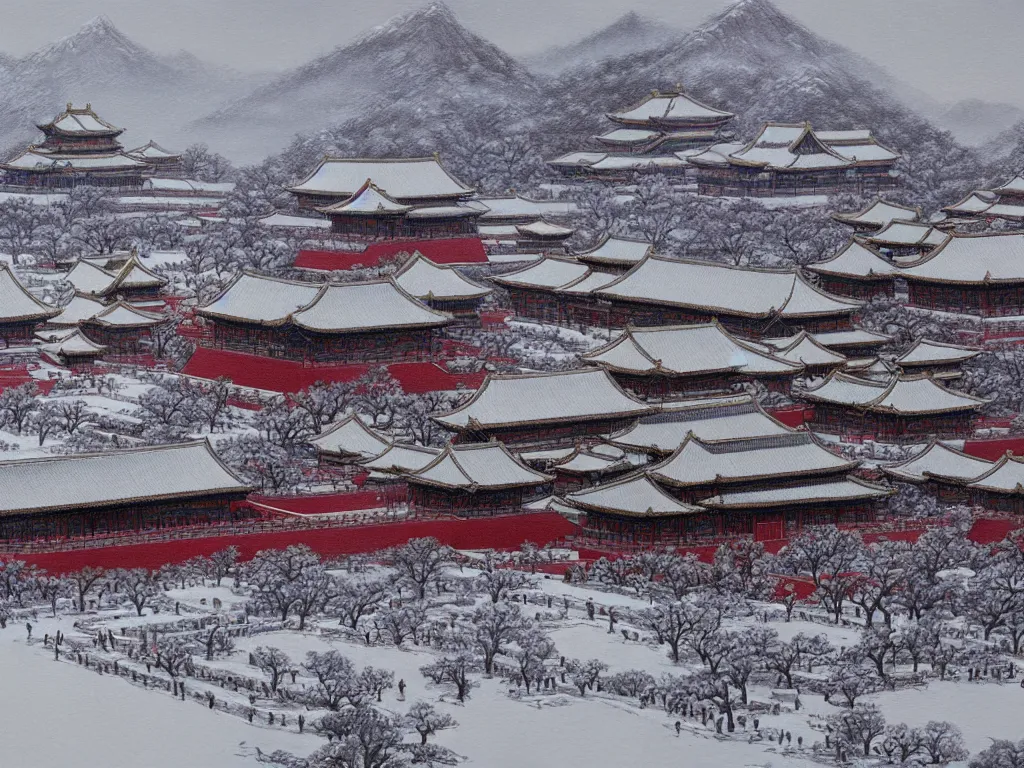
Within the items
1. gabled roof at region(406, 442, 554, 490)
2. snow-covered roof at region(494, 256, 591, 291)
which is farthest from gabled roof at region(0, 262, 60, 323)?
gabled roof at region(406, 442, 554, 490)

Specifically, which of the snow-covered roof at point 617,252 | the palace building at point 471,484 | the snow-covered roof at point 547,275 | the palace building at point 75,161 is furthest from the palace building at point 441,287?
the palace building at point 75,161

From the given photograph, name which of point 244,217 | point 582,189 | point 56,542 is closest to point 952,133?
point 582,189

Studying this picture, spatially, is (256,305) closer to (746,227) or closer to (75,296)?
(75,296)

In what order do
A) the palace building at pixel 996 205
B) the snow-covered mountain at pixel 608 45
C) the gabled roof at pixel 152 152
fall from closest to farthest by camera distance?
1. the palace building at pixel 996 205
2. the gabled roof at pixel 152 152
3. the snow-covered mountain at pixel 608 45

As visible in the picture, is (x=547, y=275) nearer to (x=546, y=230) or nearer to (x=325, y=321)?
(x=546, y=230)

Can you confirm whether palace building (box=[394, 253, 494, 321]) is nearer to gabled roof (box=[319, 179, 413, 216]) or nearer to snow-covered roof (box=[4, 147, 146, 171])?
gabled roof (box=[319, 179, 413, 216])

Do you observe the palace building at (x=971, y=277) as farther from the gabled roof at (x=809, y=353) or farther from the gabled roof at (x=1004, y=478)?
the gabled roof at (x=1004, y=478)
